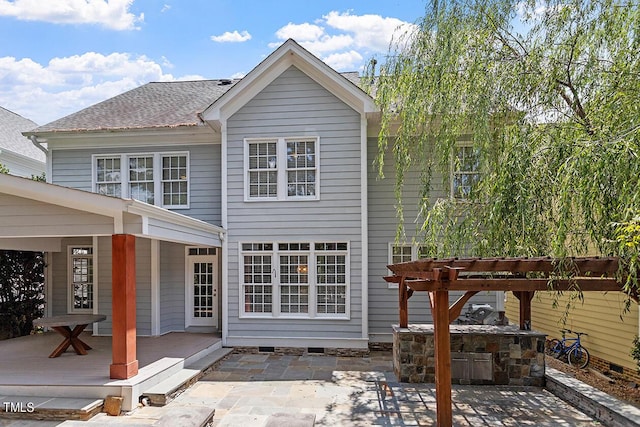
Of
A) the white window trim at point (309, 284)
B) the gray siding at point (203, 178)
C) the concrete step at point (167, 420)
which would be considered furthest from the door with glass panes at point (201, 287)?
the concrete step at point (167, 420)

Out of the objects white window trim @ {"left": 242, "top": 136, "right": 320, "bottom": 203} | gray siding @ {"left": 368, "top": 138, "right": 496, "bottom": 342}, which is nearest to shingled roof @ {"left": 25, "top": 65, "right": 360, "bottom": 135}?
white window trim @ {"left": 242, "top": 136, "right": 320, "bottom": 203}

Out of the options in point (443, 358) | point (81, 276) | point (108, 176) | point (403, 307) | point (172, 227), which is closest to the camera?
point (443, 358)

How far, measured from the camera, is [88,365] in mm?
6406

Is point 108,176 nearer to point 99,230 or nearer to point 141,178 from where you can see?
point 141,178

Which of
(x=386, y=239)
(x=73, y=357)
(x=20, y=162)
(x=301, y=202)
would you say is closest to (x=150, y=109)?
(x=301, y=202)

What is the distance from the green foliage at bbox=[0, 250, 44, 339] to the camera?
9336 millimetres

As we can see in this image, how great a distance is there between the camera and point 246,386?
20.9 ft

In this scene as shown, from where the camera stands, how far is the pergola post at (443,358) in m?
4.24

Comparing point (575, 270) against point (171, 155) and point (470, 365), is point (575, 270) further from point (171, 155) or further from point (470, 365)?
point (171, 155)

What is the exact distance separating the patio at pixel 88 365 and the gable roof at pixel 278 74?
16.2 feet

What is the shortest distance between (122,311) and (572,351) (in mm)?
8825

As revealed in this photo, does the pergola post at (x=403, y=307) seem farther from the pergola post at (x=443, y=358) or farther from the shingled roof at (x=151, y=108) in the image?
the shingled roof at (x=151, y=108)

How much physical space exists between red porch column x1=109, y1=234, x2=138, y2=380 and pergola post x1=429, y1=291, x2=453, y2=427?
4.30 metres

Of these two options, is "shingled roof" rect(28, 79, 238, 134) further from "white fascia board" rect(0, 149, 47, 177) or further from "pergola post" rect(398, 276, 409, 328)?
"pergola post" rect(398, 276, 409, 328)
